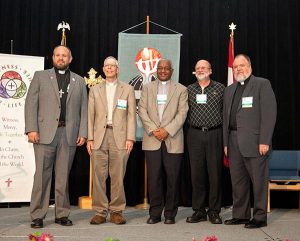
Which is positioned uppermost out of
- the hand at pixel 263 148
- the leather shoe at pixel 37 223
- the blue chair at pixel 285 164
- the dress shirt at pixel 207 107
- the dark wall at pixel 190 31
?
the dark wall at pixel 190 31

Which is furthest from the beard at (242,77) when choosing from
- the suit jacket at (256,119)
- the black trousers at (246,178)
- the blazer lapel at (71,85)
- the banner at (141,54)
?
the blazer lapel at (71,85)

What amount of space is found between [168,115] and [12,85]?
2.10m

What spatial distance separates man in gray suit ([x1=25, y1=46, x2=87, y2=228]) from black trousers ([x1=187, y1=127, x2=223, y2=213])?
3.43 feet

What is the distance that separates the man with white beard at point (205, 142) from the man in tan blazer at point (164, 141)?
14 cm

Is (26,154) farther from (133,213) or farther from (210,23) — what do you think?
(210,23)

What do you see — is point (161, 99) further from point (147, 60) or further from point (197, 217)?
point (147, 60)

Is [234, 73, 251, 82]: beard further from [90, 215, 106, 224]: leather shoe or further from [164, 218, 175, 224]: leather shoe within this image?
[90, 215, 106, 224]: leather shoe

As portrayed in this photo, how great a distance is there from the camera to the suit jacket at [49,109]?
368 cm

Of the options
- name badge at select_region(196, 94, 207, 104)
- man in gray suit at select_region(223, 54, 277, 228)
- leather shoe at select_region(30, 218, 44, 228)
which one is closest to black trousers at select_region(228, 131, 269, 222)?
man in gray suit at select_region(223, 54, 277, 228)

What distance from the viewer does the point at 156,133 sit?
12.7ft

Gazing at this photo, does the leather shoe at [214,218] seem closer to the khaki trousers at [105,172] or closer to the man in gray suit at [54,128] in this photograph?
the khaki trousers at [105,172]

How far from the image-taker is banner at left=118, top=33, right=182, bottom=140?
5234 mm

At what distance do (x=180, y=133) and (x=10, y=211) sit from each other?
220 centimetres

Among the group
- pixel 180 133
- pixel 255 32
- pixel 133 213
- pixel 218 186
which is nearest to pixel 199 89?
pixel 180 133
